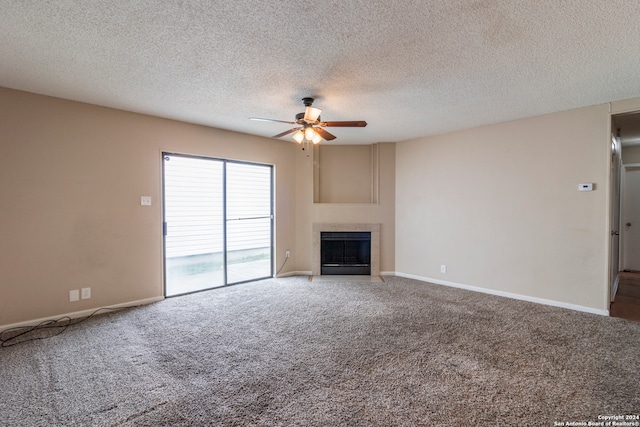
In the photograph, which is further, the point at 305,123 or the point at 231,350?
the point at 305,123

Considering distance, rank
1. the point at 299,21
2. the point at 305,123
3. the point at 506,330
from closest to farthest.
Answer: the point at 299,21
the point at 506,330
the point at 305,123

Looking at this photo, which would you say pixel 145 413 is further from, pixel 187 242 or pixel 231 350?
pixel 187 242

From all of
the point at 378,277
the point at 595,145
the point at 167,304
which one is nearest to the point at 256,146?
the point at 167,304

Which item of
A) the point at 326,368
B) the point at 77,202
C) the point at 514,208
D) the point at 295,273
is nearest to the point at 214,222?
the point at 77,202

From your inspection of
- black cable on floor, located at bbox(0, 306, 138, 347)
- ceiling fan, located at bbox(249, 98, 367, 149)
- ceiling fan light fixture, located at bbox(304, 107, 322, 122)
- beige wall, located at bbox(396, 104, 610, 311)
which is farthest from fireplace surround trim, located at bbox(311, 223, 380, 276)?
black cable on floor, located at bbox(0, 306, 138, 347)

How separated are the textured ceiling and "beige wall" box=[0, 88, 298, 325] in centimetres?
34

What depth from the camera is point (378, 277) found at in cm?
549

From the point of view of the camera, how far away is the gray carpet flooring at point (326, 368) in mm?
1869

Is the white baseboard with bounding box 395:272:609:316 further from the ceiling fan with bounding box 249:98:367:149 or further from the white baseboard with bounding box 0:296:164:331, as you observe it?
the white baseboard with bounding box 0:296:164:331

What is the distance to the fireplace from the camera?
18.8 feet

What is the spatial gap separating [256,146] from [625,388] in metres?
5.09

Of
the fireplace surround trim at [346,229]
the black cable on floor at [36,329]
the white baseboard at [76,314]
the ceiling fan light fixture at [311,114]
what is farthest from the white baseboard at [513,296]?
the black cable on floor at [36,329]

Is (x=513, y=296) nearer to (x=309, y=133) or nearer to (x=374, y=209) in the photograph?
(x=374, y=209)

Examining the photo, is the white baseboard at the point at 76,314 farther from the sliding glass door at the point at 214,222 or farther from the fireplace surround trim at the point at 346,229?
the fireplace surround trim at the point at 346,229
